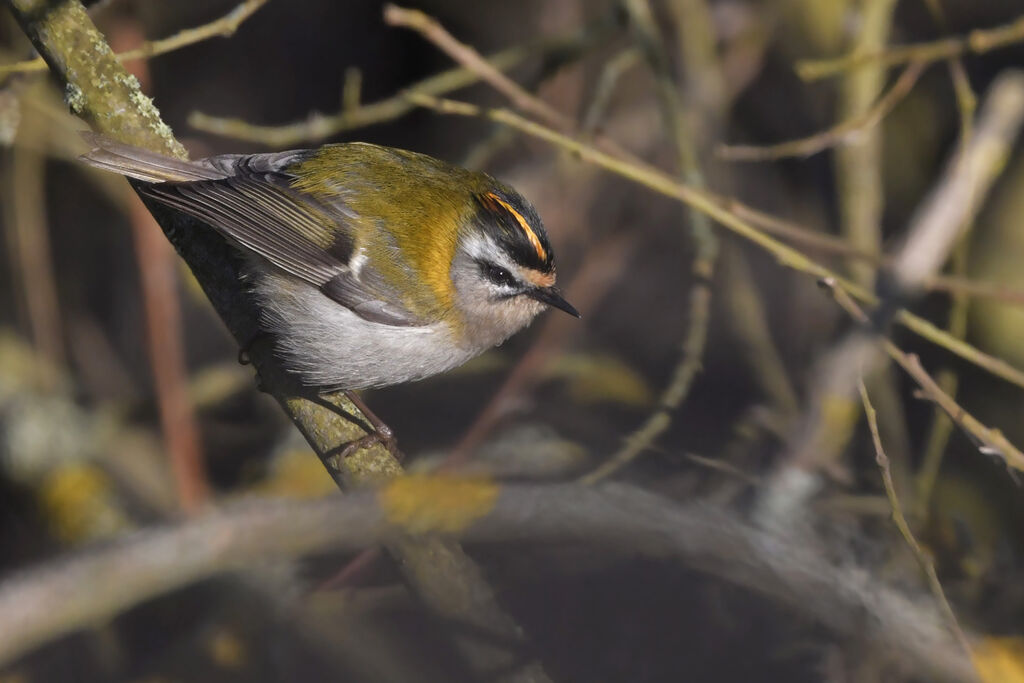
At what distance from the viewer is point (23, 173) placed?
364 centimetres

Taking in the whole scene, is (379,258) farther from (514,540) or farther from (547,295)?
(514,540)

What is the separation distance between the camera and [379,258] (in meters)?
2.49

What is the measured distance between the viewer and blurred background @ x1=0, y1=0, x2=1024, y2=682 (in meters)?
1.69

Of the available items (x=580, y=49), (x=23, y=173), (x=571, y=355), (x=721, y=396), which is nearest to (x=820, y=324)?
(x=721, y=396)

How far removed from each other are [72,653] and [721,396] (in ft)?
9.23

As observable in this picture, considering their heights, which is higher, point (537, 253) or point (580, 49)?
point (580, 49)

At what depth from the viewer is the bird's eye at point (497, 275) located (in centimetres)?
254

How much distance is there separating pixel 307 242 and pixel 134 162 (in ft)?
1.51

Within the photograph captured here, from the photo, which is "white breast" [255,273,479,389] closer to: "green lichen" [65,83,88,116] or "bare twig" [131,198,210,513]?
"green lichen" [65,83,88,116]

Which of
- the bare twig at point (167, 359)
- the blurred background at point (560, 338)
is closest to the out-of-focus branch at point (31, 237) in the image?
the blurred background at point (560, 338)

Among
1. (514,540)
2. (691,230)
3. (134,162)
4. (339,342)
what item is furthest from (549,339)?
(514,540)

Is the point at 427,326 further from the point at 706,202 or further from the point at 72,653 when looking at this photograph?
the point at 72,653

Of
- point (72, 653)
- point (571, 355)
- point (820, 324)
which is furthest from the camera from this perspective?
point (820, 324)

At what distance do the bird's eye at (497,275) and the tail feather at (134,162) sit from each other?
70cm
